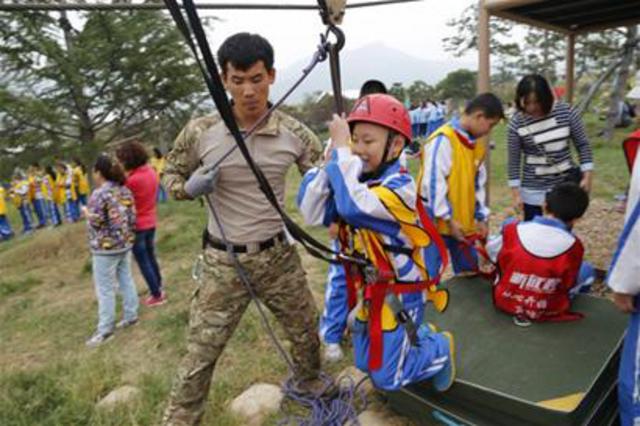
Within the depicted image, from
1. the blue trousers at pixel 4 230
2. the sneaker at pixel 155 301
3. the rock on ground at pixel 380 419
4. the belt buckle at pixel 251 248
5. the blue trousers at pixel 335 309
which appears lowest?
the blue trousers at pixel 4 230

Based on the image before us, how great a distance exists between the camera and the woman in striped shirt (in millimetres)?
3377

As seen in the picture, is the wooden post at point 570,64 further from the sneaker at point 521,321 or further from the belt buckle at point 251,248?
the belt buckle at point 251,248

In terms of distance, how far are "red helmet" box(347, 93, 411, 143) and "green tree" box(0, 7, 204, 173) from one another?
771 centimetres

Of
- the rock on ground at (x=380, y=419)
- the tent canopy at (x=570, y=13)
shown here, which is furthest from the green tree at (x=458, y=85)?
the rock on ground at (x=380, y=419)

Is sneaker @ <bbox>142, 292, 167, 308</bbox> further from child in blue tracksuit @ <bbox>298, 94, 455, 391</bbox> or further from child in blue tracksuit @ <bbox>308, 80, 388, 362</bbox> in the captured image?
child in blue tracksuit @ <bbox>298, 94, 455, 391</bbox>

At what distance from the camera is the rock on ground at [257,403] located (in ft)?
9.10

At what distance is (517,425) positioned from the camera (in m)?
2.13

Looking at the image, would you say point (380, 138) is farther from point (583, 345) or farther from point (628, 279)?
point (583, 345)

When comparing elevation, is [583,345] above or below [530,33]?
below

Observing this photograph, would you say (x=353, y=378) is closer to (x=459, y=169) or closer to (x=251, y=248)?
(x=251, y=248)

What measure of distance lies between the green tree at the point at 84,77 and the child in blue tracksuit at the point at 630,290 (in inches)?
339

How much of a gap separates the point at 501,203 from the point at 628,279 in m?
6.26

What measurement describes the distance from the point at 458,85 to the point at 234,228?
3799 centimetres

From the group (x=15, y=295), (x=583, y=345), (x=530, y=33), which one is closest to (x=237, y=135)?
(x=583, y=345)
